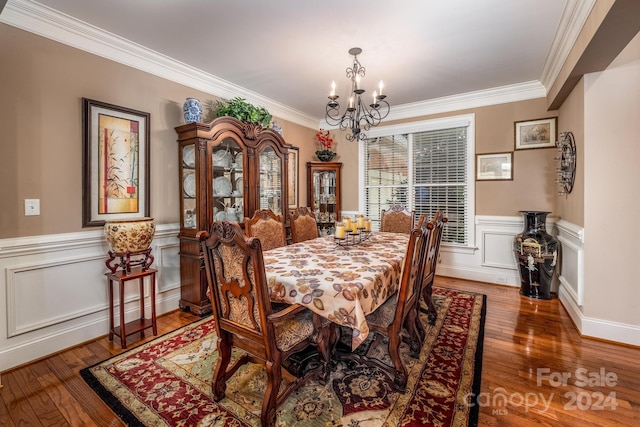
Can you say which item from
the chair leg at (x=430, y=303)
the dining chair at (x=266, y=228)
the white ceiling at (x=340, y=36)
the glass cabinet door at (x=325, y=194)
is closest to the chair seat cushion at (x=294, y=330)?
the dining chair at (x=266, y=228)

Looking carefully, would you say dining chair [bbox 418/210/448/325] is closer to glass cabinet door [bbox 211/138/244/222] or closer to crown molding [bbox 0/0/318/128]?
glass cabinet door [bbox 211/138/244/222]

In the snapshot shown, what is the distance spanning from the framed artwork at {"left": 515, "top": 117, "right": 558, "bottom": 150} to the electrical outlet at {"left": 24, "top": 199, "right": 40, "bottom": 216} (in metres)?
4.96

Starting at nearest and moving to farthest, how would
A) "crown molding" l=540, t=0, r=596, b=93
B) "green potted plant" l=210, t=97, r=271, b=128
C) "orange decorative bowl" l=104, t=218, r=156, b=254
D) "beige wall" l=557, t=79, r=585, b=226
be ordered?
1. "crown molding" l=540, t=0, r=596, b=93
2. "orange decorative bowl" l=104, t=218, r=156, b=254
3. "beige wall" l=557, t=79, r=585, b=226
4. "green potted plant" l=210, t=97, r=271, b=128

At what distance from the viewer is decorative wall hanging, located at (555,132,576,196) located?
2.87 m

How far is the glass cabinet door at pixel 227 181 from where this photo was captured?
3176 millimetres

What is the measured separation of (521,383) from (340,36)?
113 inches

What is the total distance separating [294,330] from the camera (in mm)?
1618

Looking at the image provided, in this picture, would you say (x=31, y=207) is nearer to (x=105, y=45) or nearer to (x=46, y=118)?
(x=46, y=118)

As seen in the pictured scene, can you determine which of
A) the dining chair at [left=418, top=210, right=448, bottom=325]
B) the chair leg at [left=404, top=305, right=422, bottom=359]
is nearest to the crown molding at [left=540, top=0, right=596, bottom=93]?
the dining chair at [left=418, top=210, right=448, bottom=325]

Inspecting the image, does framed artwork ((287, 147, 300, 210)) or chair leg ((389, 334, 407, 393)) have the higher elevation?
framed artwork ((287, 147, 300, 210))

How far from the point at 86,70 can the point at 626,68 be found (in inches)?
172

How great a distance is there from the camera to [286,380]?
1.89 metres

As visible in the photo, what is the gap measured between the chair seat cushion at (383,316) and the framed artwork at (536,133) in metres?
3.13

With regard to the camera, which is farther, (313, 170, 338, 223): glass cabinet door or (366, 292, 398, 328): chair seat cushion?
(313, 170, 338, 223): glass cabinet door
